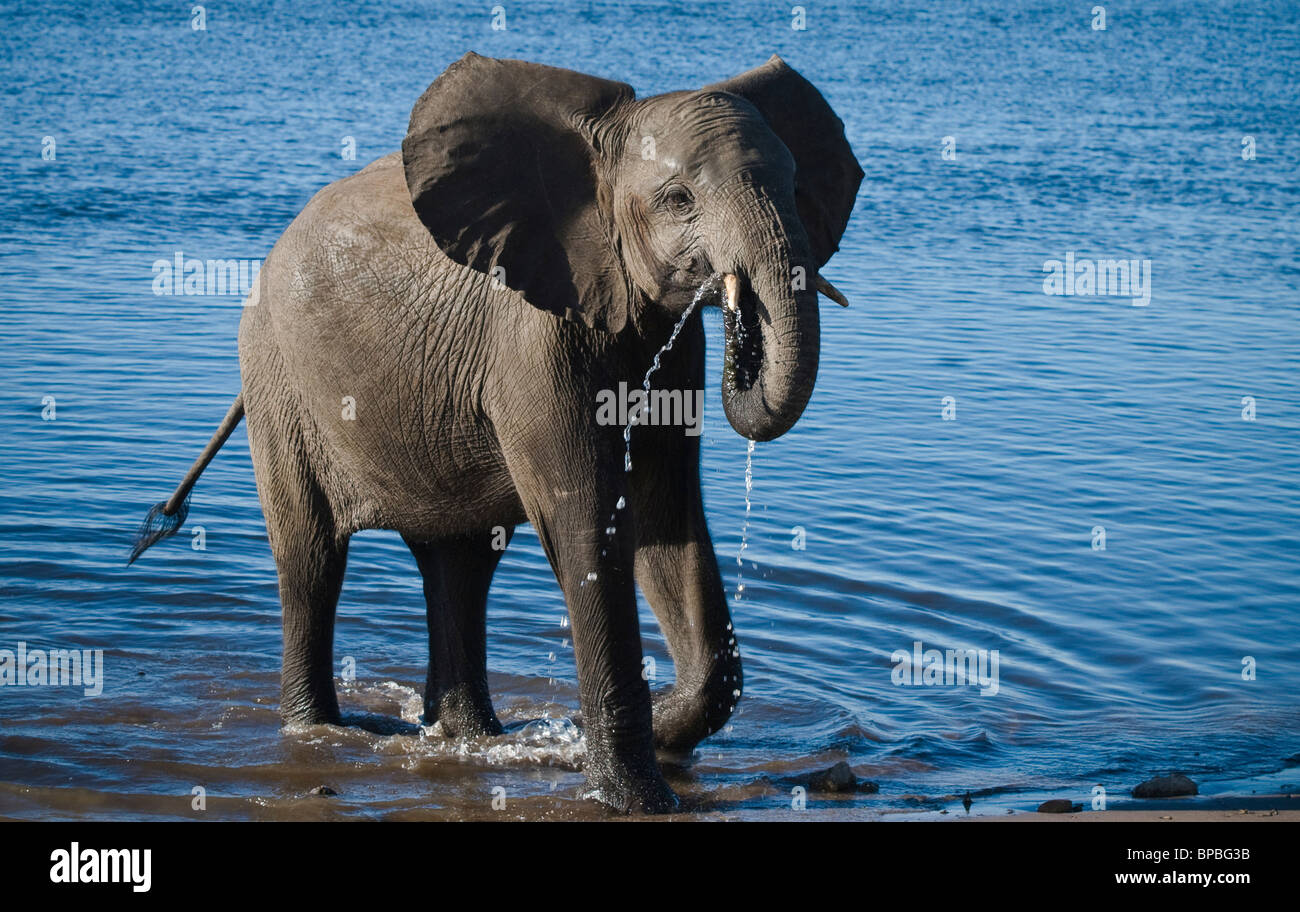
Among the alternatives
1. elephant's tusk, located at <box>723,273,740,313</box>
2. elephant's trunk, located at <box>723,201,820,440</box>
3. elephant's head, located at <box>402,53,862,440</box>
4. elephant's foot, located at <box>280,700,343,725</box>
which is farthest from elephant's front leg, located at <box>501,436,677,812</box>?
elephant's foot, located at <box>280,700,343,725</box>

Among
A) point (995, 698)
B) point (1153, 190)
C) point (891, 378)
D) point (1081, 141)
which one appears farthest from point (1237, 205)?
point (995, 698)

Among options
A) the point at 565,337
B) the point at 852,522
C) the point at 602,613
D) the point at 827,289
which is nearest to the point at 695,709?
the point at 602,613

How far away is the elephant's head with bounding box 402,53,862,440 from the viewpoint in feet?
18.0

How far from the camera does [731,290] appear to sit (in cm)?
548

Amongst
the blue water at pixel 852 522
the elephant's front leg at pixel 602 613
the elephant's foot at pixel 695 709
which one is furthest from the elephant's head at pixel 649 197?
the blue water at pixel 852 522

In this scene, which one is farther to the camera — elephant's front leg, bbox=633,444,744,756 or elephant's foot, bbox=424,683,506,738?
elephant's foot, bbox=424,683,506,738

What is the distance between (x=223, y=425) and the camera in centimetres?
777

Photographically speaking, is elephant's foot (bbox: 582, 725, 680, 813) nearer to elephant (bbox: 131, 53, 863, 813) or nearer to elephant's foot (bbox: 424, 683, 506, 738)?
elephant (bbox: 131, 53, 863, 813)

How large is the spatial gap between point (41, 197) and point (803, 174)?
16.9 metres

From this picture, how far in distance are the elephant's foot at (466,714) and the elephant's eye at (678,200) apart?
8.79 ft

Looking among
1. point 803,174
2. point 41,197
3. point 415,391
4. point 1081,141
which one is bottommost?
point 415,391

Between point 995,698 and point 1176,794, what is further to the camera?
point 995,698

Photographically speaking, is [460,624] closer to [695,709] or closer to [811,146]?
[695,709]

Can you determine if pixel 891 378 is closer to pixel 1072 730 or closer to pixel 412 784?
pixel 1072 730
